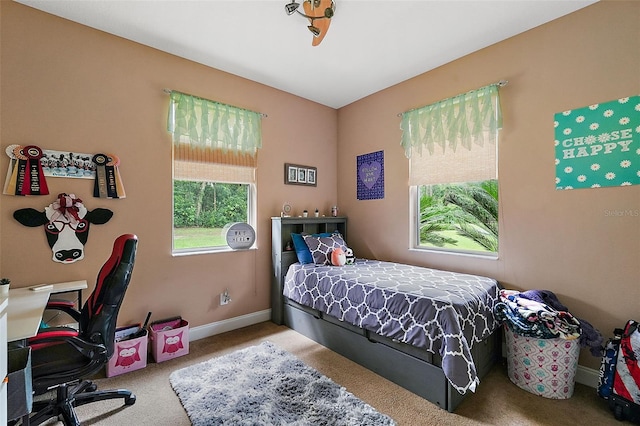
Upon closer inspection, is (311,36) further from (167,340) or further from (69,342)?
(167,340)

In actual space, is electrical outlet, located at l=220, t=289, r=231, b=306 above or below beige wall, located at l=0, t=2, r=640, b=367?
below

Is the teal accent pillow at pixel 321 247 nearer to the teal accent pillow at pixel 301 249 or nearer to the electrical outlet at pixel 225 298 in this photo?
the teal accent pillow at pixel 301 249

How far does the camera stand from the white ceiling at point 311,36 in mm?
2150

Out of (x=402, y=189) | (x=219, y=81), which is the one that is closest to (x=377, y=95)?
(x=402, y=189)

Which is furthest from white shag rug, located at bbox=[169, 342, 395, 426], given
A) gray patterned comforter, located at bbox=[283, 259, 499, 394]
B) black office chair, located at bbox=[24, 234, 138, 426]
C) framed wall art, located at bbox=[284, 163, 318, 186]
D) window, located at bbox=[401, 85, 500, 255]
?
framed wall art, located at bbox=[284, 163, 318, 186]

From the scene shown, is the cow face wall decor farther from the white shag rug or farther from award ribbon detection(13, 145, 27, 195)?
the white shag rug

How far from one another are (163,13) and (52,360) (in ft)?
8.06

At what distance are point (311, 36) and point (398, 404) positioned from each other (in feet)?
9.74

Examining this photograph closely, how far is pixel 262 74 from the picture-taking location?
3197 millimetres

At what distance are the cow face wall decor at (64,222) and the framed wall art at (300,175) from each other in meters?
1.99

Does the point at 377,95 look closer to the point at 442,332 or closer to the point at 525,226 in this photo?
the point at 525,226

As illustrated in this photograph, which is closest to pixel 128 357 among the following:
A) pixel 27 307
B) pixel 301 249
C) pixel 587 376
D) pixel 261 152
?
pixel 27 307

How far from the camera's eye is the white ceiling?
2.15m

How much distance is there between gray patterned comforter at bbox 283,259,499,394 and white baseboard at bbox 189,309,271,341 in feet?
2.05
